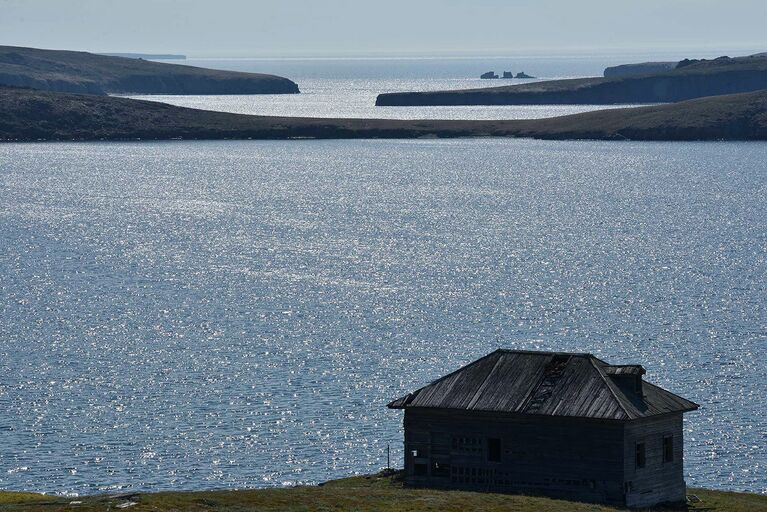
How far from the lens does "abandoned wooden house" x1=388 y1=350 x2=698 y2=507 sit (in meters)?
55.6

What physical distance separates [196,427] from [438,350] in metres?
24.0

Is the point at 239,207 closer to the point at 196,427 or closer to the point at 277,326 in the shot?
the point at 277,326

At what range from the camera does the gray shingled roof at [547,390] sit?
55812 mm

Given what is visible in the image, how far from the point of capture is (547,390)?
5684 centimetres

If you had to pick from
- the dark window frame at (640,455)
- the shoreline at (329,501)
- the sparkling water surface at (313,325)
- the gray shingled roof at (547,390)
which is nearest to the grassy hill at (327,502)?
the shoreline at (329,501)

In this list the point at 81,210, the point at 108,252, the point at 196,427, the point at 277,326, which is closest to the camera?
the point at 196,427

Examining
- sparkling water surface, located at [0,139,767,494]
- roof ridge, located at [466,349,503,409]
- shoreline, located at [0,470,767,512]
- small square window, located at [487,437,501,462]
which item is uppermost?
roof ridge, located at [466,349,503,409]

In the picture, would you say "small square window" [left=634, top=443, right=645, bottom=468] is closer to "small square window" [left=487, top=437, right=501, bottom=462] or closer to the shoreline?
the shoreline

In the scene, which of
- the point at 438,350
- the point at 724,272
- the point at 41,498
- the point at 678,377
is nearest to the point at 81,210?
the point at 724,272

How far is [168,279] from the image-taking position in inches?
5197

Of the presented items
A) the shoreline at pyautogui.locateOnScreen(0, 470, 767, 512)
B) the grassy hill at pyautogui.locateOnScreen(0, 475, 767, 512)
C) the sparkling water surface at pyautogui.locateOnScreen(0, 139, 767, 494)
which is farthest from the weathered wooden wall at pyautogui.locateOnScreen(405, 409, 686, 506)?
the sparkling water surface at pyautogui.locateOnScreen(0, 139, 767, 494)

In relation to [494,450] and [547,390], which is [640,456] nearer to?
[547,390]

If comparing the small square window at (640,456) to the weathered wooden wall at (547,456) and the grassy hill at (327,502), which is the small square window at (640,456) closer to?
the weathered wooden wall at (547,456)

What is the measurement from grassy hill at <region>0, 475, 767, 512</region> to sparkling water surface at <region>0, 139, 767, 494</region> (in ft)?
32.5
